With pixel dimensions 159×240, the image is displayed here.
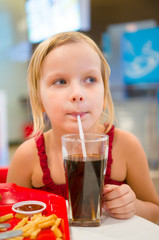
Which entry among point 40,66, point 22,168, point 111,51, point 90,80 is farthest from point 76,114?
point 111,51

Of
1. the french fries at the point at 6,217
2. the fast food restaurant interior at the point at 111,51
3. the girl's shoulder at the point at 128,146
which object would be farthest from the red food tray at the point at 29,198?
the fast food restaurant interior at the point at 111,51

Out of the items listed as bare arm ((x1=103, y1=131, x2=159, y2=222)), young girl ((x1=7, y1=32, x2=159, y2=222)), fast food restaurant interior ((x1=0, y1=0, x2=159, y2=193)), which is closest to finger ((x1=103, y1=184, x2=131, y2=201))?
young girl ((x1=7, y1=32, x2=159, y2=222))

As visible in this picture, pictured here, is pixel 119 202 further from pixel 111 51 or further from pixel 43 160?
pixel 111 51

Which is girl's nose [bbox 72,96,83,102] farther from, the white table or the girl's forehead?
the white table

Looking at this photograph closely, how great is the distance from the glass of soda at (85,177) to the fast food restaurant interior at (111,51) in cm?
169

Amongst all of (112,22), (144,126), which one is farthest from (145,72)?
(112,22)

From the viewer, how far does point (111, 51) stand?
5.45m

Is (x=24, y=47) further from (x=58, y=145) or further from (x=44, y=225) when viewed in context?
(x=44, y=225)

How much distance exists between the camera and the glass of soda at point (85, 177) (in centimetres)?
66

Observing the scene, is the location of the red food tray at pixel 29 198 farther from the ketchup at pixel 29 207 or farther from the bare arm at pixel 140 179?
the bare arm at pixel 140 179

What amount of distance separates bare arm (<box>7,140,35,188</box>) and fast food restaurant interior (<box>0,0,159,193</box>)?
1.19 metres

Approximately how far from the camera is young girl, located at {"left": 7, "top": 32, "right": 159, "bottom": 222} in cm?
91

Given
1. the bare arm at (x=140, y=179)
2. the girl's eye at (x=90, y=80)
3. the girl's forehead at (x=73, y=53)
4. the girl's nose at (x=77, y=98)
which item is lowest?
the bare arm at (x=140, y=179)

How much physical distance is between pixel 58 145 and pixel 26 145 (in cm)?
14
